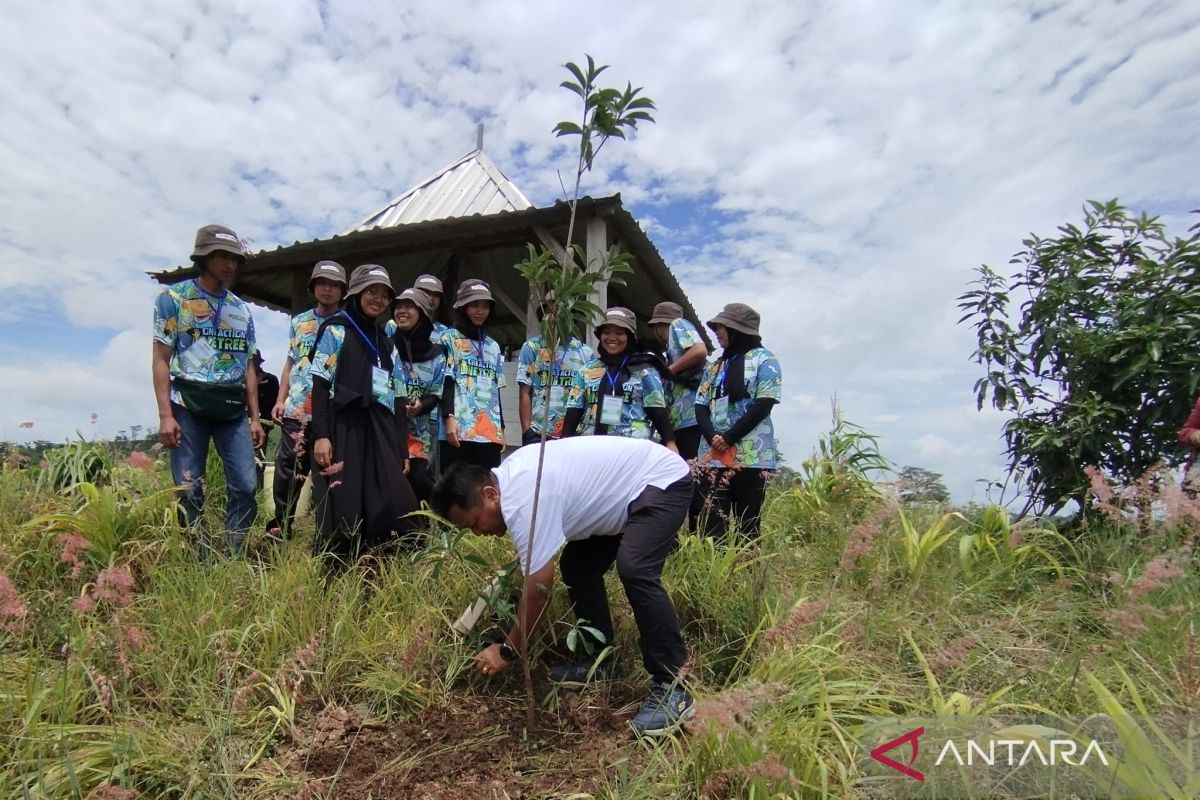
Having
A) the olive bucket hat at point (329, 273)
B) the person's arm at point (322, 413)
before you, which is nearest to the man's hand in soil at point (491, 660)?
the person's arm at point (322, 413)

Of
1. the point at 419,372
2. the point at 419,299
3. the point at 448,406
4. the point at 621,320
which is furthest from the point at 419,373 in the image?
the point at 621,320

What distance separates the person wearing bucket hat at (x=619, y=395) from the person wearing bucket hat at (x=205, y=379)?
1.68 m

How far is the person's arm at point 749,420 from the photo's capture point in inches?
149

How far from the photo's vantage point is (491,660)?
2598mm

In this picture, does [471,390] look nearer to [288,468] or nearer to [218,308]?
[288,468]

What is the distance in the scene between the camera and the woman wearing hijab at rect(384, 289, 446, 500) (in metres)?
3.95

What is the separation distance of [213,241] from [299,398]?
2.96ft

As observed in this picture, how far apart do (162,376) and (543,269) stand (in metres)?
Result: 2.21

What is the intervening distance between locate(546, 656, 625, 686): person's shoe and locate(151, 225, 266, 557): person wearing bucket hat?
163 cm

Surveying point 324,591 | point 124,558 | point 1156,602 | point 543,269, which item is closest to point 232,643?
point 324,591

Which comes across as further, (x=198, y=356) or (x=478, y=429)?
(x=478, y=429)

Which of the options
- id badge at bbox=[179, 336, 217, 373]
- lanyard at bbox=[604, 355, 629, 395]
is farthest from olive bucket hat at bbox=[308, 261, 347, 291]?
lanyard at bbox=[604, 355, 629, 395]

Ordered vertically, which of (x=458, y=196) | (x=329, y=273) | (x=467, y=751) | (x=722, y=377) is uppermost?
(x=458, y=196)

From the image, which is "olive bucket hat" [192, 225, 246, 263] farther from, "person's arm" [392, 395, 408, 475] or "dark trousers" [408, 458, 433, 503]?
"dark trousers" [408, 458, 433, 503]
